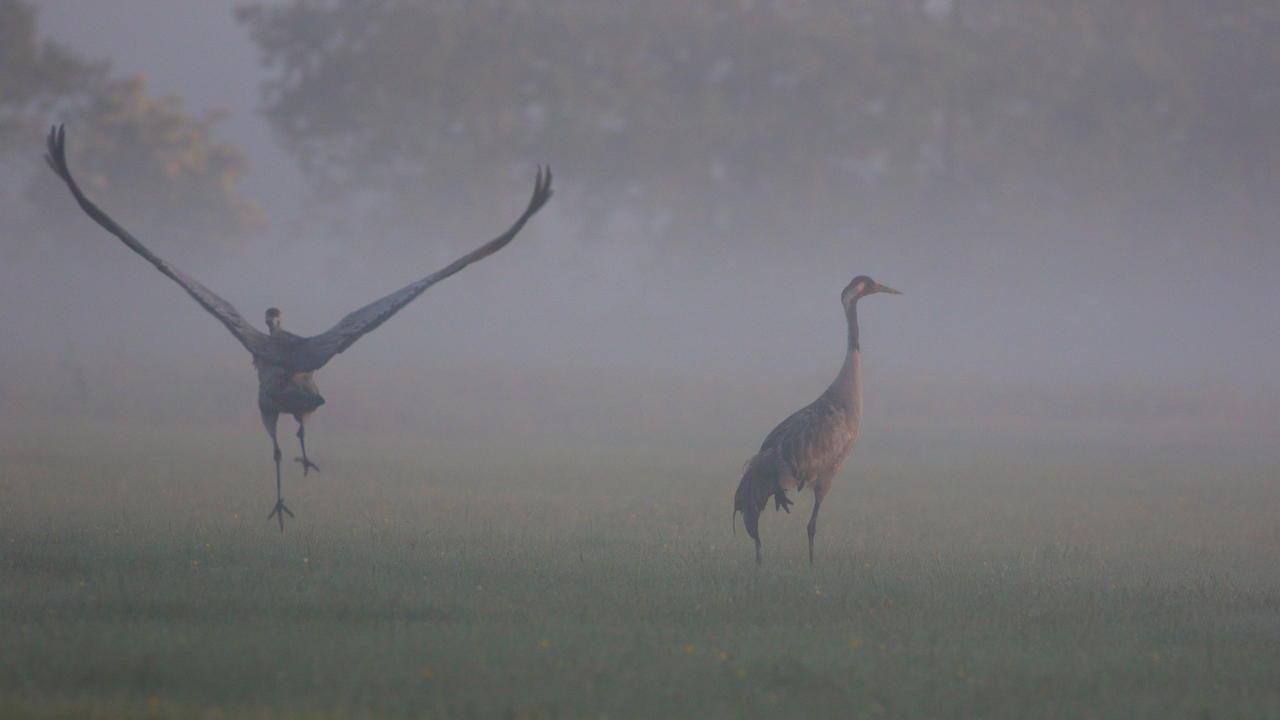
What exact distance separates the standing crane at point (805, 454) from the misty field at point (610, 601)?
1.95 feet

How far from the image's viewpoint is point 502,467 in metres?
19.8

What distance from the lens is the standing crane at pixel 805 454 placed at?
35.1 feet

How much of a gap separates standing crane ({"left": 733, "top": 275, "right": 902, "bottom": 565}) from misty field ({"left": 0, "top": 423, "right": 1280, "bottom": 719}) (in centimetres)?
60

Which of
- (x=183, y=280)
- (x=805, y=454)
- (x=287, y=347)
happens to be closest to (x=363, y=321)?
(x=287, y=347)

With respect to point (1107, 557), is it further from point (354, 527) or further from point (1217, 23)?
point (1217, 23)

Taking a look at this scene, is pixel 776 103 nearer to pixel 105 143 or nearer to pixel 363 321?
pixel 105 143

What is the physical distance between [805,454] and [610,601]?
2.62 m

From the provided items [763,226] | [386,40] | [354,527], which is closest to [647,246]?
[763,226]

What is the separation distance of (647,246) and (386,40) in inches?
503

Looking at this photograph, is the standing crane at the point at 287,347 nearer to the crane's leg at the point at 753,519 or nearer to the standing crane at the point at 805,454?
the standing crane at the point at 805,454

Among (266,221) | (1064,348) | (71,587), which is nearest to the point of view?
(71,587)

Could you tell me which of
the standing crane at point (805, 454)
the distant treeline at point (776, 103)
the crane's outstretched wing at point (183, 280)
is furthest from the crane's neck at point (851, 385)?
the distant treeline at point (776, 103)

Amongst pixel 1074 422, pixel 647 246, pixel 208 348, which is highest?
pixel 647 246

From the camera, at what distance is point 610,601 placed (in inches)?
356
